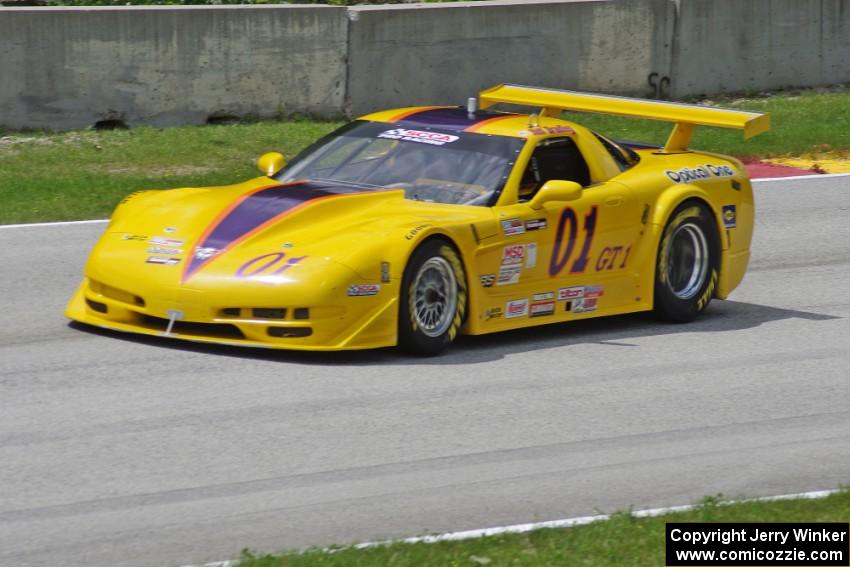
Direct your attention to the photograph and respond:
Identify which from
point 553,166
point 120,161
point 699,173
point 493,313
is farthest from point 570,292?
point 120,161

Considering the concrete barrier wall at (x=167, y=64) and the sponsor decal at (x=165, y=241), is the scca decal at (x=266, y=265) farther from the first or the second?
the concrete barrier wall at (x=167, y=64)

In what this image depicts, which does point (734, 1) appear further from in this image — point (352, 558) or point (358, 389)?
point (352, 558)

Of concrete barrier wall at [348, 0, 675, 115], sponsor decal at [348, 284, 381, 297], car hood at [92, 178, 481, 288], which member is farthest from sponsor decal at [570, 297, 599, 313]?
concrete barrier wall at [348, 0, 675, 115]

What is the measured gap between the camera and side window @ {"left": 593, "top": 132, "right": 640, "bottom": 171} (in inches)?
409

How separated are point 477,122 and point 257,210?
5.81ft

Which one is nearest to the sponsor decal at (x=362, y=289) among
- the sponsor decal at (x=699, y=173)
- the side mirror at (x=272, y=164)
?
the side mirror at (x=272, y=164)

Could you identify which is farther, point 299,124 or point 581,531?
point 299,124

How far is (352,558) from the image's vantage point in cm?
552

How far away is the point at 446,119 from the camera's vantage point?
398 inches

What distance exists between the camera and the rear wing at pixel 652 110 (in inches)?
408

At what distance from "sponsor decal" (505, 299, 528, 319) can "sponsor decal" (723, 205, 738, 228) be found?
204 centimetres

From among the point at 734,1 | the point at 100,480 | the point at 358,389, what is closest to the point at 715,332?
the point at 358,389

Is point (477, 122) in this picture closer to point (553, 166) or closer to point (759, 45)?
point (553, 166)

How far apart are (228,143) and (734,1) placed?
21.9 feet
